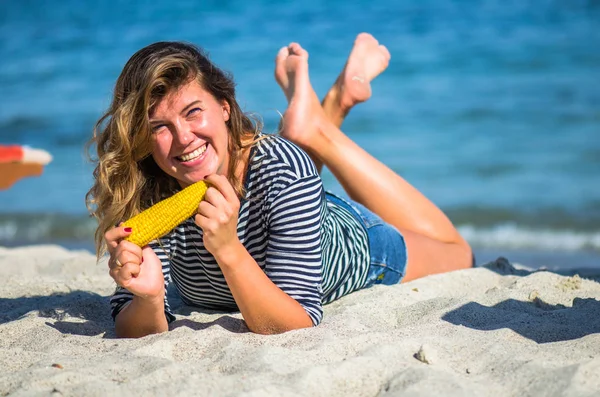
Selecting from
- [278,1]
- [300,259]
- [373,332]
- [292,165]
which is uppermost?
[278,1]

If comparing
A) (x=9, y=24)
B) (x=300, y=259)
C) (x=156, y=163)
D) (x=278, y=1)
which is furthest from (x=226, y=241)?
(x=9, y=24)

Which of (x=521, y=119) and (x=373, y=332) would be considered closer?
(x=373, y=332)

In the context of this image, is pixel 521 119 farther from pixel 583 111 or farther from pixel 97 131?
pixel 97 131

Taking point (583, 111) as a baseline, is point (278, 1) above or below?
above

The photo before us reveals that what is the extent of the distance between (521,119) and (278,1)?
7.00 meters

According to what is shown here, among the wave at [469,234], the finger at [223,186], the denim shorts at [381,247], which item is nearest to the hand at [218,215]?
the finger at [223,186]

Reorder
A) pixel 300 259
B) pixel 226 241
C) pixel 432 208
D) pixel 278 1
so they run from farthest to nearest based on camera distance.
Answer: pixel 278 1 < pixel 432 208 < pixel 300 259 < pixel 226 241

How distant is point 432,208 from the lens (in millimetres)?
4930

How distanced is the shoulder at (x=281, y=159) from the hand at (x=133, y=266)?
61 cm

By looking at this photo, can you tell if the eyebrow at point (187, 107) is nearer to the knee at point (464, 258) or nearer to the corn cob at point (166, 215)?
the corn cob at point (166, 215)

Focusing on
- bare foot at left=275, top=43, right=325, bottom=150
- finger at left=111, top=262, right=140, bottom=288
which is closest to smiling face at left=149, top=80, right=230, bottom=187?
finger at left=111, top=262, right=140, bottom=288

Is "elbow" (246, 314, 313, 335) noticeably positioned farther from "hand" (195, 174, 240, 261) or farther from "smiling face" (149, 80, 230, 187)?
"smiling face" (149, 80, 230, 187)

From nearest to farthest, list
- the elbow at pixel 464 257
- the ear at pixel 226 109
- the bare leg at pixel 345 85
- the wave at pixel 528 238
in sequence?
1. the ear at pixel 226 109
2. the elbow at pixel 464 257
3. the bare leg at pixel 345 85
4. the wave at pixel 528 238

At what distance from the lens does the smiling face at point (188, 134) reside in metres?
3.09
